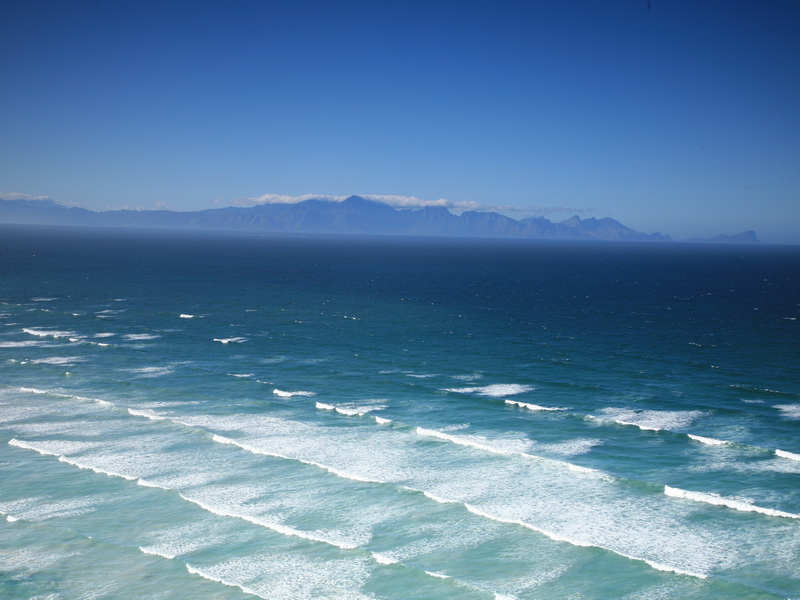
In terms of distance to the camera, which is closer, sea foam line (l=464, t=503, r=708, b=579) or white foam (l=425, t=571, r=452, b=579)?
white foam (l=425, t=571, r=452, b=579)

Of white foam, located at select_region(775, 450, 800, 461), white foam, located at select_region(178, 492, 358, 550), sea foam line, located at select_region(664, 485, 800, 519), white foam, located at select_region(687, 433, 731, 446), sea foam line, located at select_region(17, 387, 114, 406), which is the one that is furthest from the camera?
sea foam line, located at select_region(17, 387, 114, 406)

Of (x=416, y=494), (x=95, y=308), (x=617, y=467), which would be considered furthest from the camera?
(x=95, y=308)

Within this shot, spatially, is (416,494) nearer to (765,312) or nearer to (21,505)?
(21,505)

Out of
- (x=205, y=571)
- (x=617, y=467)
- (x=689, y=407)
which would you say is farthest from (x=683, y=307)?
(x=205, y=571)

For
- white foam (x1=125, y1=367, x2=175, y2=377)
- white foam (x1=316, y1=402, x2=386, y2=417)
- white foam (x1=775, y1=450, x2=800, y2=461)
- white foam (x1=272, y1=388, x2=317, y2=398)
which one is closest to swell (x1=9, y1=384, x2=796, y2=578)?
white foam (x1=316, y1=402, x2=386, y2=417)

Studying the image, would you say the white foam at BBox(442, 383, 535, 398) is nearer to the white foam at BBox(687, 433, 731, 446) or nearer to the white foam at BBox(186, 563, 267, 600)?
the white foam at BBox(687, 433, 731, 446)

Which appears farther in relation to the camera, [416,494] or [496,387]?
[496,387]

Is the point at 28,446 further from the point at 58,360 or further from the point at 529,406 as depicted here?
the point at 529,406

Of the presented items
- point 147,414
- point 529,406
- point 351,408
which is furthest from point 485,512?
point 147,414
